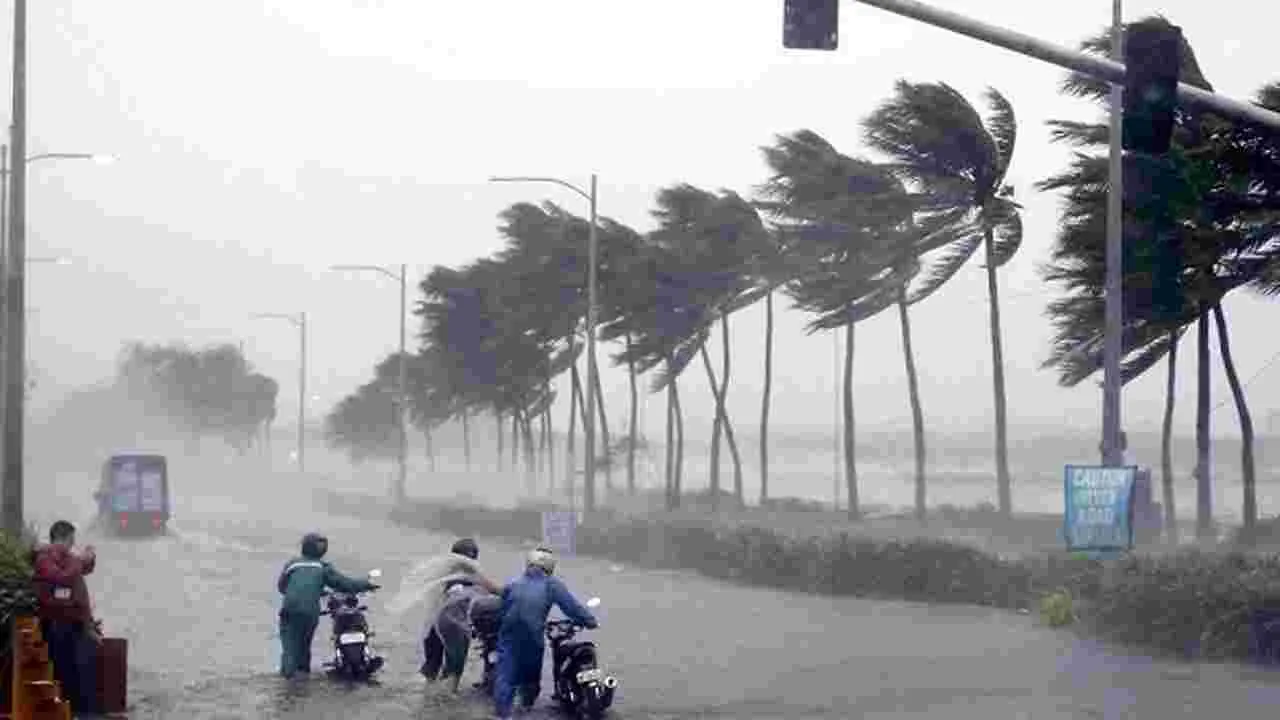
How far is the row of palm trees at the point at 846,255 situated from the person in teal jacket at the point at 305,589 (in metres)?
15.6

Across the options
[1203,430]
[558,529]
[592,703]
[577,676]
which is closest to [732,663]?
[577,676]

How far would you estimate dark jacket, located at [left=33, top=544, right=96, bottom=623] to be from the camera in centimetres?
1755

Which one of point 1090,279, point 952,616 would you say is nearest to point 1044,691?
point 952,616

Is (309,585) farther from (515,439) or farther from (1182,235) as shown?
(515,439)

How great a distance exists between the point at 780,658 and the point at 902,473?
53.5m

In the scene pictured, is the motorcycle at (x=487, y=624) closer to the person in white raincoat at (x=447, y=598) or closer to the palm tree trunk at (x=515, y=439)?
the person in white raincoat at (x=447, y=598)

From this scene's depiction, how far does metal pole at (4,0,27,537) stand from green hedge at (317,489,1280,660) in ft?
41.0

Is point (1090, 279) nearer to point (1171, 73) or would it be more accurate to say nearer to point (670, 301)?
point (1171, 73)

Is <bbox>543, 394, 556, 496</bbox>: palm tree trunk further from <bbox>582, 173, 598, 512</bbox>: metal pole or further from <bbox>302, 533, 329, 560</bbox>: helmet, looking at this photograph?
<bbox>302, 533, 329, 560</bbox>: helmet

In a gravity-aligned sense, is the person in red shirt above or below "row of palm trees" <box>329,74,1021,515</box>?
below

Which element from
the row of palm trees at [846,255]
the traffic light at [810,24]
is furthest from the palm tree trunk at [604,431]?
the traffic light at [810,24]

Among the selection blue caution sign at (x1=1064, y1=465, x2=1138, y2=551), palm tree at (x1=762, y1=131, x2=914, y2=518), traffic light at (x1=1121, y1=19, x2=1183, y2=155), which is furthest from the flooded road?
palm tree at (x1=762, y1=131, x2=914, y2=518)

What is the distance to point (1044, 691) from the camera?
64.0 feet

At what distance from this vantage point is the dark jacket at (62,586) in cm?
1755
